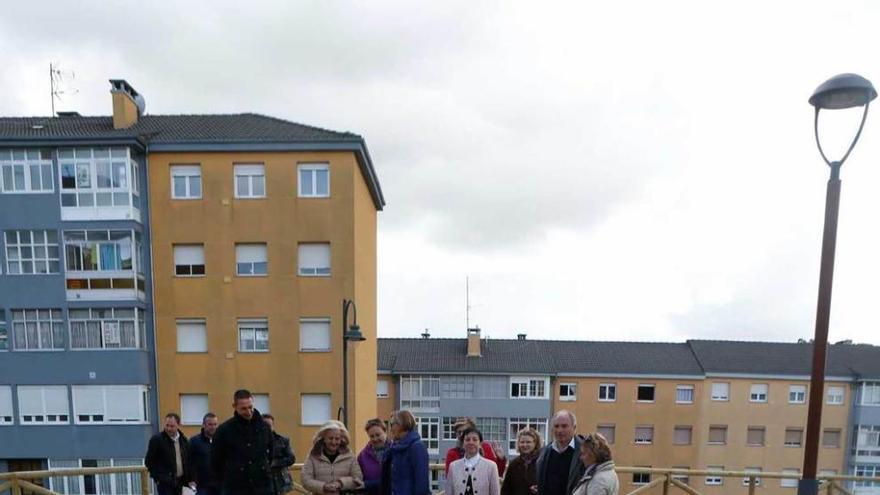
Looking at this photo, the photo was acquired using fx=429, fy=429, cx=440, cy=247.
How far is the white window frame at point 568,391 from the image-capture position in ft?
98.7

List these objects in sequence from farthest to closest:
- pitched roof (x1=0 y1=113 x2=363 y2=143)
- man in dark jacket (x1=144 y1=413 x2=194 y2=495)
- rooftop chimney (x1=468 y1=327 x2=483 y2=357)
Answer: rooftop chimney (x1=468 y1=327 x2=483 y2=357)
pitched roof (x1=0 y1=113 x2=363 y2=143)
man in dark jacket (x1=144 y1=413 x2=194 y2=495)

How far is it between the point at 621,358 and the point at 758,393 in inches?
371

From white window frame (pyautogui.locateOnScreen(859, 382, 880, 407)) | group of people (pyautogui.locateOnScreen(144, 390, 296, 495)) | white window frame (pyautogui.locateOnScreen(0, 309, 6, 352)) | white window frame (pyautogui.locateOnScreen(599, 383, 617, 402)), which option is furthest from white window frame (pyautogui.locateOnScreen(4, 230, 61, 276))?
white window frame (pyautogui.locateOnScreen(859, 382, 880, 407))

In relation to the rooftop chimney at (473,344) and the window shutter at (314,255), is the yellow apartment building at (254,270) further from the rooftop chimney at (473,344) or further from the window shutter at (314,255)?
the rooftop chimney at (473,344)

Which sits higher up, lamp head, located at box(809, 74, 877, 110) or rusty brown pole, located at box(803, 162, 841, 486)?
lamp head, located at box(809, 74, 877, 110)

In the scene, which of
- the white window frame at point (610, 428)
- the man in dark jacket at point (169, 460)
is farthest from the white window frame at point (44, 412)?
the white window frame at point (610, 428)

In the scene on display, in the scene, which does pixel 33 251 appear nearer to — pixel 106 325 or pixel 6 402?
pixel 106 325

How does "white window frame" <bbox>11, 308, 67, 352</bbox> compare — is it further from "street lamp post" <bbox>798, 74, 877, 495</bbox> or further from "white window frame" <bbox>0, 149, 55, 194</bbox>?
"street lamp post" <bbox>798, 74, 877, 495</bbox>

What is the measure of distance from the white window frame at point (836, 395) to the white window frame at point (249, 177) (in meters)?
38.8

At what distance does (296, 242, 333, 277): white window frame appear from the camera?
52.0 ft

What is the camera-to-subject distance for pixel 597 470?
2.99 metres

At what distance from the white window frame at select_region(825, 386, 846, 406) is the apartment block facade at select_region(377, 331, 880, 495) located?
7 centimetres

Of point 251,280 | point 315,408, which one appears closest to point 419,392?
point 315,408

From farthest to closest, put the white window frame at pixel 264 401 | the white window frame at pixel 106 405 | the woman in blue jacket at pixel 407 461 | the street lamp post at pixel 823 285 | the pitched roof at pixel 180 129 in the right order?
the pitched roof at pixel 180 129, the white window frame at pixel 264 401, the white window frame at pixel 106 405, the woman in blue jacket at pixel 407 461, the street lamp post at pixel 823 285
